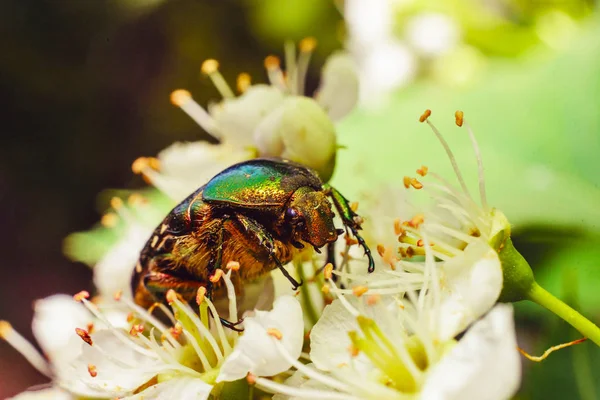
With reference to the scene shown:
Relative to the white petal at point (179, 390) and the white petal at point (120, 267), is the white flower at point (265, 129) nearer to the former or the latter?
the white petal at point (120, 267)

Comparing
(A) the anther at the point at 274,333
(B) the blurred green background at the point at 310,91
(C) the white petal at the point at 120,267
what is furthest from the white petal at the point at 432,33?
(A) the anther at the point at 274,333

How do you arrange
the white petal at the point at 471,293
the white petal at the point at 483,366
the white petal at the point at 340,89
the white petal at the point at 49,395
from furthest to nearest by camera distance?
1. the white petal at the point at 340,89
2. the white petal at the point at 49,395
3. the white petal at the point at 471,293
4. the white petal at the point at 483,366

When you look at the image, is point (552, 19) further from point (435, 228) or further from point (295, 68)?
point (435, 228)

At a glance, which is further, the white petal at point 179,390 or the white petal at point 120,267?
the white petal at point 120,267

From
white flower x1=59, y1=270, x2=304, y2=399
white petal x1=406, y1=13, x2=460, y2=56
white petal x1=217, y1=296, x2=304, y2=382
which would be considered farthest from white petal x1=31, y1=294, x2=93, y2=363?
white petal x1=406, y1=13, x2=460, y2=56

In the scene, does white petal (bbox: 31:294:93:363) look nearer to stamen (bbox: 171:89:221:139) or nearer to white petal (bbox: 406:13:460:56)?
stamen (bbox: 171:89:221:139)

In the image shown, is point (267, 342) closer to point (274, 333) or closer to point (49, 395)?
point (274, 333)

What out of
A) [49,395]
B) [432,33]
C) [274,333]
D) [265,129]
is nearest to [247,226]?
[274,333]

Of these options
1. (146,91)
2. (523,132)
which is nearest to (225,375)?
(523,132)
